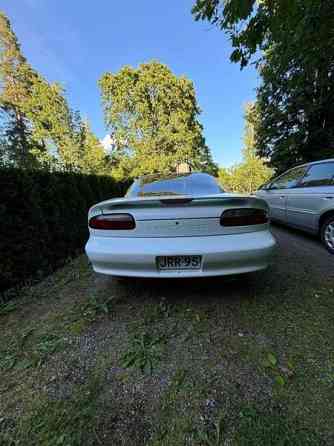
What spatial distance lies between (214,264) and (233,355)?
2.25 ft

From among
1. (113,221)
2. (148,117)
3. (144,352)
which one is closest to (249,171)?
(148,117)

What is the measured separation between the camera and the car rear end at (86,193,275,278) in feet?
5.91

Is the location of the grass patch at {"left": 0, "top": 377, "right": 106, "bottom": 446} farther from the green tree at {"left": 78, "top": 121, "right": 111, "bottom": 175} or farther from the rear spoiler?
the green tree at {"left": 78, "top": 121, "right": 111, "bottom": 175}

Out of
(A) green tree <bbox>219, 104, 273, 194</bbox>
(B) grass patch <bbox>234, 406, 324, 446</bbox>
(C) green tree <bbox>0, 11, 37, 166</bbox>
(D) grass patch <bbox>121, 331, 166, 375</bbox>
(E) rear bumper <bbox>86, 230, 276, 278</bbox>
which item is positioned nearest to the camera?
(B) grass patch <bbox>234, 406, 324, 446</bbox>

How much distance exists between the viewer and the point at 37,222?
3.11 metres

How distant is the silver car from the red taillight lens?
11.2 ft

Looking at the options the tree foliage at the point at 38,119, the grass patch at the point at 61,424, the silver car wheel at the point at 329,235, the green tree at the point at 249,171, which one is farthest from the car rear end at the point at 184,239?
the green tree at the point at 249,171

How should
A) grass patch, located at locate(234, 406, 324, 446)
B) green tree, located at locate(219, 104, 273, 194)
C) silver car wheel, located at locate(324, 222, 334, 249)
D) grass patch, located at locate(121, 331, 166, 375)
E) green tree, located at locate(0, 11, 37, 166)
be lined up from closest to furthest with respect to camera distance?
grass patch, located at locate(234, 406, 324, 446) < grass patch, located at locate(121, 331, 166, 375) < silver car wheel, located at locate(324, 222, 334, 249) < green tree, located at locate(0, 11, 37, 166) < green tree, located at locate(219, 104, 273, 194)

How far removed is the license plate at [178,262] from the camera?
1816 millimetres

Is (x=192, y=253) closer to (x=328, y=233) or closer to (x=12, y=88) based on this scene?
(x=328, y=233)

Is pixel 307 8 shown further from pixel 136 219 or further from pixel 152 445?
pixel 152 445

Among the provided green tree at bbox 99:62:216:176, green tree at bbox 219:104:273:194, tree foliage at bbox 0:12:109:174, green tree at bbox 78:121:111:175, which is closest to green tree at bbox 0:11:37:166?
tree foliage at bbox 0:12:109:174

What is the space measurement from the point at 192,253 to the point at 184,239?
0.51ft

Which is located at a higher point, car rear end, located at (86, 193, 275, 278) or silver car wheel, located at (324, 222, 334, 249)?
car rear end, located at (86, 193, 275, 278)
